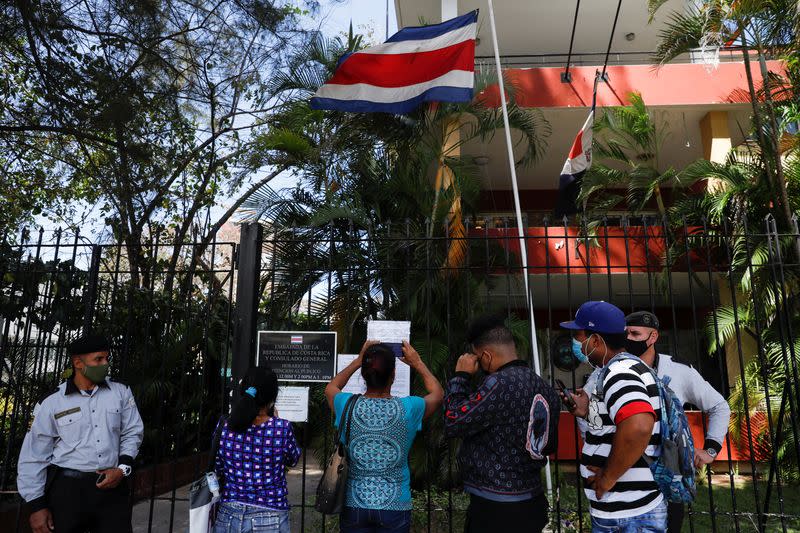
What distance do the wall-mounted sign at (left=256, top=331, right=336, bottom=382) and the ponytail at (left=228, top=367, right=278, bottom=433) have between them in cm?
144

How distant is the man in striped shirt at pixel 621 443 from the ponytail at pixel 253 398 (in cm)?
150

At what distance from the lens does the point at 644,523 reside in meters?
2.50

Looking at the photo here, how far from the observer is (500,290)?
1084 cm

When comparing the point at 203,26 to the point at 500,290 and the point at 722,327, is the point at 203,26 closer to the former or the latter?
the point at 500,290

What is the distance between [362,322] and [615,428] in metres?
4.63

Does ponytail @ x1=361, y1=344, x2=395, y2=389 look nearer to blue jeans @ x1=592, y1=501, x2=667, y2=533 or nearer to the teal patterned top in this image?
the teal patterned top

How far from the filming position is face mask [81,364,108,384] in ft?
12.2

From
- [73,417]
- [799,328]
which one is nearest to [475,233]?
[799,328]

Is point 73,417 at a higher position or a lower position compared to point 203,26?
lower

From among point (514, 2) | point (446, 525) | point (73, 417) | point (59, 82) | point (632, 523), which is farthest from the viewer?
point (514, 2)

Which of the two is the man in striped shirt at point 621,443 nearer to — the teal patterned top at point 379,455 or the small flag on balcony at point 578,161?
the teal patterned top at point 379,455

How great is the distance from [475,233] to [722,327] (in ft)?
12.9

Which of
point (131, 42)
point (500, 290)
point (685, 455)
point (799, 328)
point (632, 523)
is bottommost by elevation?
point (632, 523)

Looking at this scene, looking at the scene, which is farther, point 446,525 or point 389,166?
point 389,166
